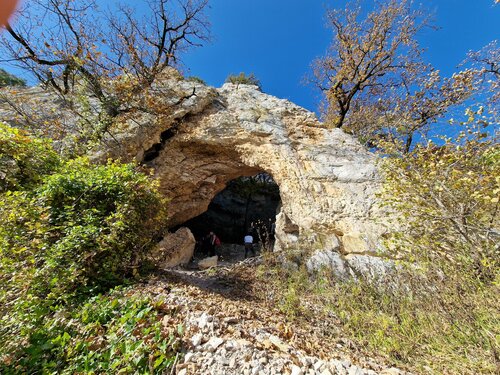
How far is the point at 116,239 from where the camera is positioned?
360cm

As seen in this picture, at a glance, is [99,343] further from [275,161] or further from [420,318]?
[275,161]

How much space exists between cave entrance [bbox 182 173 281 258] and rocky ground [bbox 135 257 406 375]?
1008 cm

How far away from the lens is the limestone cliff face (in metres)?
6.38

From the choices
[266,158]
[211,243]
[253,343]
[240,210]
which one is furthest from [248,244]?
[253,343]

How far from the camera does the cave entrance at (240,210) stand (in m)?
13.8

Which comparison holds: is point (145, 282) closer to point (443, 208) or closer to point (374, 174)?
point (443, 208)

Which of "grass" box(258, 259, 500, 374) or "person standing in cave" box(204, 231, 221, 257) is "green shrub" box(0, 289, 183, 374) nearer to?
"grass" box(258, 259, 500, 374)

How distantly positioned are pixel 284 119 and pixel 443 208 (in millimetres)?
7369

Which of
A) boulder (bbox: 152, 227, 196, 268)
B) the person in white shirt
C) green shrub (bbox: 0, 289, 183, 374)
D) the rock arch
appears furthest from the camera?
the person in white shirt

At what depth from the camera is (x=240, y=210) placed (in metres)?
14.4

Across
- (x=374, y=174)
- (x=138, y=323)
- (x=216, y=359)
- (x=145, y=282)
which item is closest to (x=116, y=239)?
(x=145, y=282)

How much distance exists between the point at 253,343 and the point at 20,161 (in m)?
5.37

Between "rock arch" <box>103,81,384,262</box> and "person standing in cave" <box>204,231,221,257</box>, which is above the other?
"rock arch" <box>103,81,384,262</box>

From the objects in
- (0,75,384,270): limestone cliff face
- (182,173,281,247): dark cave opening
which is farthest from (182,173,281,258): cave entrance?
(0,75,384,270): limestone cliff face
